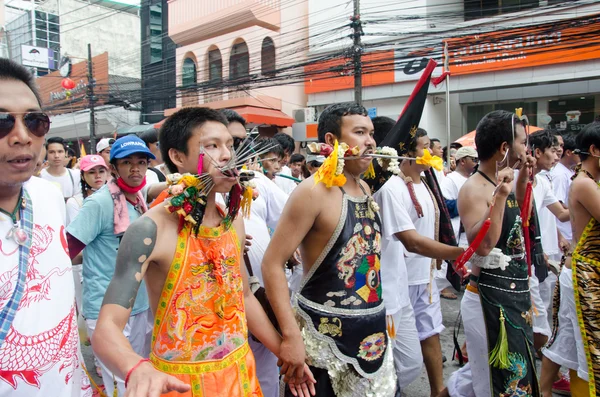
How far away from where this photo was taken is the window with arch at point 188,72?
2365 cm

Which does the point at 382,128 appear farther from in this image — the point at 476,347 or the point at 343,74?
the point at 343,74

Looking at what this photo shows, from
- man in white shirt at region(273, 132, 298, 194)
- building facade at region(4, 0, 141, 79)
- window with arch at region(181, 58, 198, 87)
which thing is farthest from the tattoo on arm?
building facade at region(4, 0, 141, 79)

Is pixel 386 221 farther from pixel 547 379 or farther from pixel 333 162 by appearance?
pixel 547 379

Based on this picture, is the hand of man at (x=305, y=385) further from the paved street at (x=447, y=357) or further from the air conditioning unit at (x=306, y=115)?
the air conditioning unit at (x=306, y=115)

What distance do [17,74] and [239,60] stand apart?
21048 mm

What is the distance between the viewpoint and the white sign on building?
2692cm

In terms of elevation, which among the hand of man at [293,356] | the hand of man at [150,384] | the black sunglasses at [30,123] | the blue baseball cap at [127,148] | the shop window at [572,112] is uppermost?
the shop window at [572,112]

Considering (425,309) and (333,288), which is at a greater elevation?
(333,288)

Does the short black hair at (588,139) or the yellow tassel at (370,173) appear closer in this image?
the yellow tassel at (370,173)

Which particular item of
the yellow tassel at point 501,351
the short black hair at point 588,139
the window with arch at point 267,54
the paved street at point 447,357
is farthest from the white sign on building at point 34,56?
the yellow tassel at point 501,351

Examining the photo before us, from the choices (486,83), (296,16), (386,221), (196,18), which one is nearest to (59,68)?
(196,18)

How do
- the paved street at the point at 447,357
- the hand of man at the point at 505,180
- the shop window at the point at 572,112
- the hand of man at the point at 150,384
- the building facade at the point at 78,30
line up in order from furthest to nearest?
1. the building facade at the point at 78,30
2. the shop window at the point at 572,112
3. the paved street at the point at 447,357
4. the hand of man at the point at 505,180
5. the hand of man at the point at 150,384

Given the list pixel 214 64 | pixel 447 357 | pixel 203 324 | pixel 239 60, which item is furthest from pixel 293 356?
pixel 214 64

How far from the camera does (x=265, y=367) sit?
120 inches
